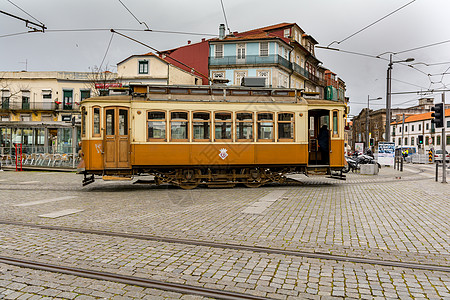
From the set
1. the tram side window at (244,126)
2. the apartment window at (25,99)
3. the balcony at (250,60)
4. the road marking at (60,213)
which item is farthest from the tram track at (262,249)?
the apartment window at (25,99)

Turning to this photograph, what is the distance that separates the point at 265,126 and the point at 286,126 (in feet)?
2.80

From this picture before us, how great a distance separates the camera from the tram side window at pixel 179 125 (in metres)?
13.0

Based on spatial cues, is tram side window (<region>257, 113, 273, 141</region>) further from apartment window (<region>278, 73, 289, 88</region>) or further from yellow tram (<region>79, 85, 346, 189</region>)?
apartment window (<region>278, 73, 289, 88</region>)

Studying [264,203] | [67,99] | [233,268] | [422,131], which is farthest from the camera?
[422,131]

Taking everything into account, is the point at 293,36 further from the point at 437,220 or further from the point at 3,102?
the point at 437,220

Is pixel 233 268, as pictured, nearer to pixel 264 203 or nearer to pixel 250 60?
pixel 264 203

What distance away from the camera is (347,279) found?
4.34 m

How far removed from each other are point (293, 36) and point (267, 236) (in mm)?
42310

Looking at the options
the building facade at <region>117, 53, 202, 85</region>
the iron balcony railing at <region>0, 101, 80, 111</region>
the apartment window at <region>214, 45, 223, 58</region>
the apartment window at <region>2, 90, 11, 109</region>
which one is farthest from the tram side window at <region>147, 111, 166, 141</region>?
the apartment window at <region>2, 90, 11, 109</region>

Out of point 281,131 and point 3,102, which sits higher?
point 3,102

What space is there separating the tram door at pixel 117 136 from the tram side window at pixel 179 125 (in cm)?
160

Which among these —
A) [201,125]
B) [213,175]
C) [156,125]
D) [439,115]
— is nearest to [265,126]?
[201,125]

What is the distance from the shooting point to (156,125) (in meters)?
12.9

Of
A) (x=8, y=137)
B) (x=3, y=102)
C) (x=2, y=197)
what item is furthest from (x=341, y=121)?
(x=3, y=102)
